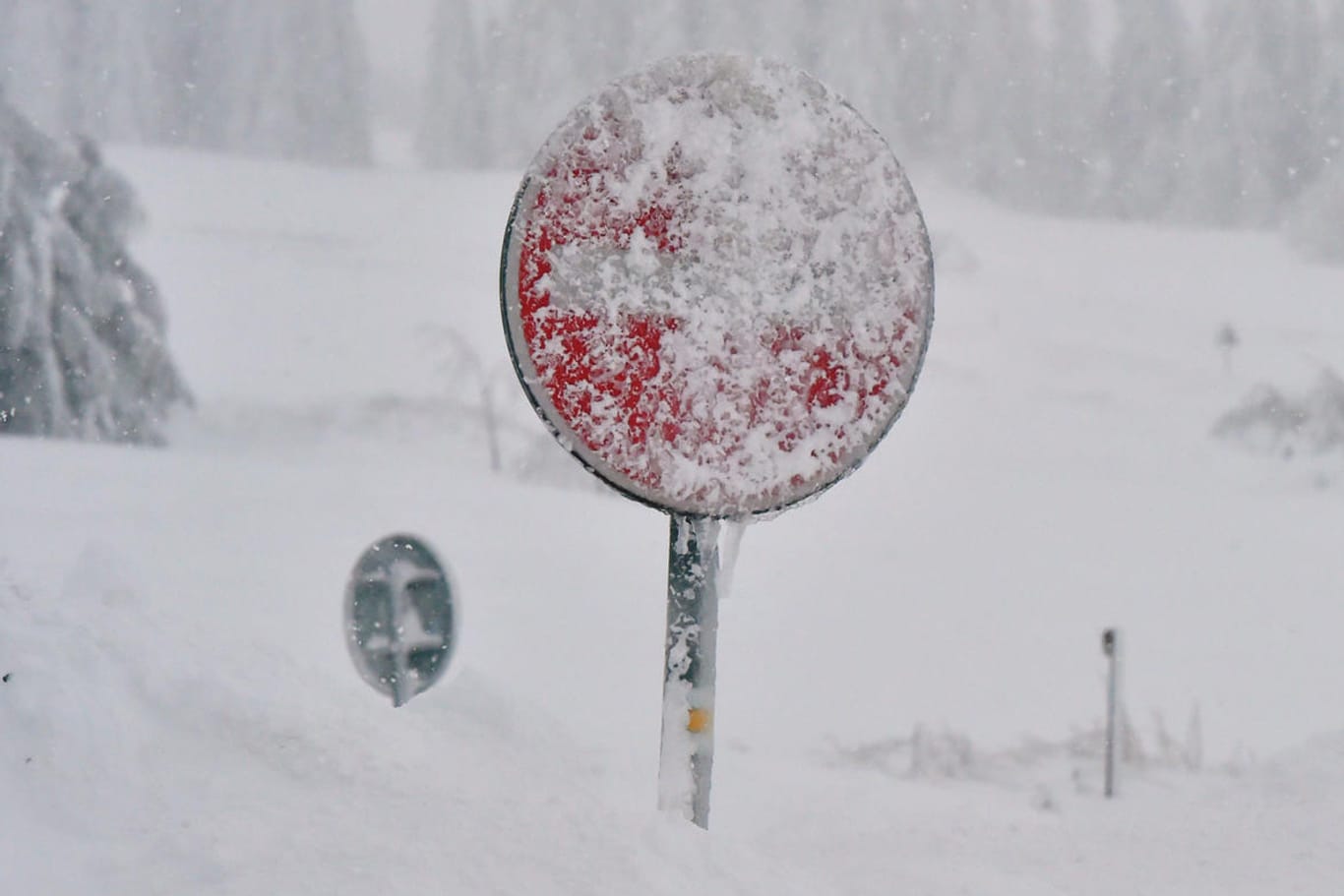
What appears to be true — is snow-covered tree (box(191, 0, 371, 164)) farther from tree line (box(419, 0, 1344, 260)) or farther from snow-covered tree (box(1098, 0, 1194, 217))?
snow-covered tree (box(1098, 0, 1194, 217))

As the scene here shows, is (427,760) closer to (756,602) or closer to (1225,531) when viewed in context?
(756,602)

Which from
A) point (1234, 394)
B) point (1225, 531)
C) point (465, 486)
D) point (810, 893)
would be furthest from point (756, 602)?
point (810, 893)

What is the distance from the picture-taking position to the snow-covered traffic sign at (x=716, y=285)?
1330mm

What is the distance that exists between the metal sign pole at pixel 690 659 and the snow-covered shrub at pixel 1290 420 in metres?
9.09

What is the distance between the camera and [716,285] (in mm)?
1334

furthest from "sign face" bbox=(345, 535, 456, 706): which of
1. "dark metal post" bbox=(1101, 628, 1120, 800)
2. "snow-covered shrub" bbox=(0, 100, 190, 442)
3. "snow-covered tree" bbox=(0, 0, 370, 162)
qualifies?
"snow-covered tree" bbox=(0, 0, 370, 162)

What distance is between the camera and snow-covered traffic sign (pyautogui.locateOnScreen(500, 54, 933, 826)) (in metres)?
1.33

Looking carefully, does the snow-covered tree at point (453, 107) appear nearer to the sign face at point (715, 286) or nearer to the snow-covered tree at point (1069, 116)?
the snow-covered tree at point (1069, 116)

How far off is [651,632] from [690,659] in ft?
18.3

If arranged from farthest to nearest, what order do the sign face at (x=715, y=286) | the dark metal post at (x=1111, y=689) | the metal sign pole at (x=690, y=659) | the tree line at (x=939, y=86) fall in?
the tree line at (x=939, y=86) < the dark metal post at (x=1111, y=689) < the metal sign pole at (x=690, y=659) < the sign face at (x=715, y=286)

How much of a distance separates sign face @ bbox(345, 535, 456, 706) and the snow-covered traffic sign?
211 centimetres

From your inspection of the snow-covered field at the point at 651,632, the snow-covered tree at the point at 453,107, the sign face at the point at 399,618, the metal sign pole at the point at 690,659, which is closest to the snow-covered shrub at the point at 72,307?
the snow-covered field at the point at 651,632

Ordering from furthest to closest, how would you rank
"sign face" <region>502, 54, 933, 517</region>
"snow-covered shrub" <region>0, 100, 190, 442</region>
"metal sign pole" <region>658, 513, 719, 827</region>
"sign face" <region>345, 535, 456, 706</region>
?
"snow-covered shrub" <region>0, 100, 190, 442</region>, "sign face" <region>345, 535, 456, 706</region>, "metal sign pole" <region>658, 513, 719, 827</region>, "sign face" <region>502, 54, 933, 517</region>

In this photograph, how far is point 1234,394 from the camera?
31.5ft
